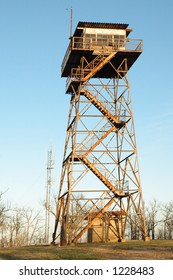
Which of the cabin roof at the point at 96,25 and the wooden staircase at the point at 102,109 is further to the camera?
the cabin roof at the point at 96,25

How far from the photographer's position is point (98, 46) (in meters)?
34.2

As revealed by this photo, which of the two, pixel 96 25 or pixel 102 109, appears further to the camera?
pixel 96 25

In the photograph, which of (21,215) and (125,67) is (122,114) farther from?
(21,215)

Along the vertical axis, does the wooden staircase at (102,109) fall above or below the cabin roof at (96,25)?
below

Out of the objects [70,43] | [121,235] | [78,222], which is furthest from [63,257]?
[70,43]

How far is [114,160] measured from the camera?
3316cm

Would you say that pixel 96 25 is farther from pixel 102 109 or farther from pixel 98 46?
pixel 102 109

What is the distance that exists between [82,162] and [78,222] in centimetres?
469

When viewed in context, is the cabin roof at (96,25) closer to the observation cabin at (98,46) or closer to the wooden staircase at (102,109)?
the observation cabin at (98,46)

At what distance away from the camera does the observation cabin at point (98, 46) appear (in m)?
33.6

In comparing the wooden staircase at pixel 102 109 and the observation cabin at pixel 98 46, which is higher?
the observation cabin at pixel 98 46

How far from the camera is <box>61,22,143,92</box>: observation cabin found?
33625 millimetres

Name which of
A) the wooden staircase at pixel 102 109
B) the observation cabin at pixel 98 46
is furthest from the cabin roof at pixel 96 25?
the wooden staircase at pixel 102 109

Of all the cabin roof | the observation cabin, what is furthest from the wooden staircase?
the cabin roof
